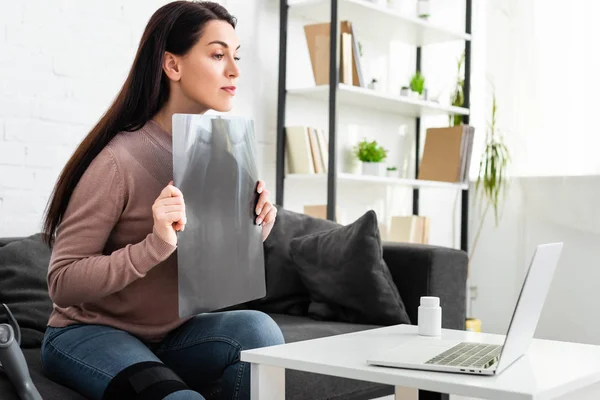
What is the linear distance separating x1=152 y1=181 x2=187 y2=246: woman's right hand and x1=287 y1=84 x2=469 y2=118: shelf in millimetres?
2263

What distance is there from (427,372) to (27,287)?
1362mm

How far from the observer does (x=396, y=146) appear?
4.63 meters

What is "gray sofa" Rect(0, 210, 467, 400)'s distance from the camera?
2.17 m

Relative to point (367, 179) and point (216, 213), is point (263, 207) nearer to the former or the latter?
point (216, 213)

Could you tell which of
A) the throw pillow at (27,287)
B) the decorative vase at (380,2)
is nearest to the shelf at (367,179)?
the decorative vase at (380,2)

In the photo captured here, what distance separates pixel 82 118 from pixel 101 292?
5.10 ft

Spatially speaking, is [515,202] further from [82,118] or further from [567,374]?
[567,374]

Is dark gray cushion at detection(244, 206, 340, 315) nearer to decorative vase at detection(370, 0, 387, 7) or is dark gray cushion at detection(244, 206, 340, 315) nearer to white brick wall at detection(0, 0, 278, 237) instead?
white brick wall at detection(0, 0, 278, 237)

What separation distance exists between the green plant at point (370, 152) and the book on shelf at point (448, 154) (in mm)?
388

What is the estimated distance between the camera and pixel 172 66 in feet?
5.89

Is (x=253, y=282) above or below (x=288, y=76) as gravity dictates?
below

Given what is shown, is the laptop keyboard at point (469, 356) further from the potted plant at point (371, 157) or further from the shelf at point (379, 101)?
the potted plant at point (371, 157)

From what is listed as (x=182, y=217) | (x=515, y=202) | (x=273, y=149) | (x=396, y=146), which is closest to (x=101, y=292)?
(x=182, y=217)

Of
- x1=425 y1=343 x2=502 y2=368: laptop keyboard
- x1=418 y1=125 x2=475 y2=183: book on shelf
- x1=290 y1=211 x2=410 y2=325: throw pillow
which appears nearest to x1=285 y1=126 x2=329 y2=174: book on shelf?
x1=418 y1=125 x2=475 y2=183: book on shelf
